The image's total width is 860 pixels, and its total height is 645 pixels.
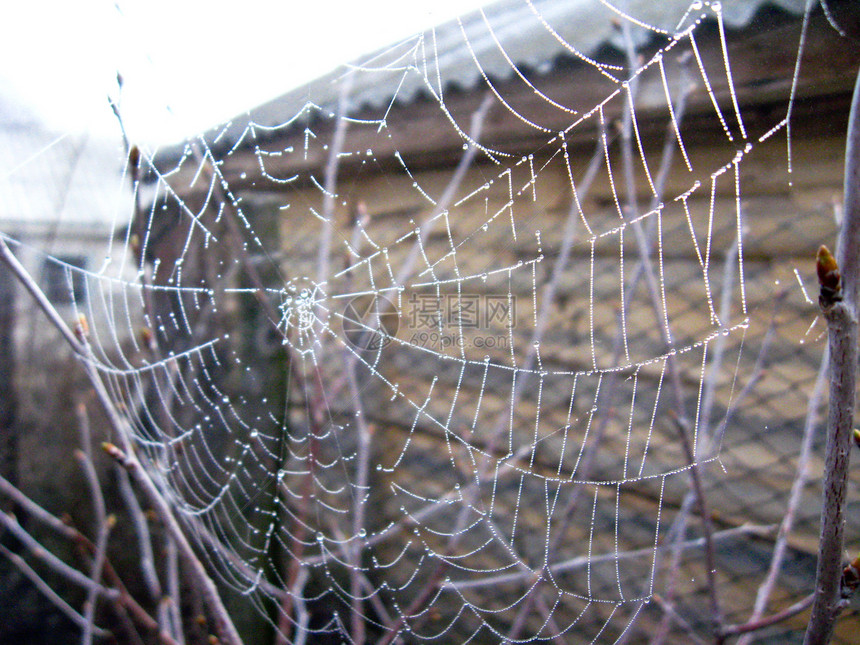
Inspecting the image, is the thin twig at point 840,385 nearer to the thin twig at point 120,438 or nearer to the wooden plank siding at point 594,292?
the wooden plank siding at point 594,292

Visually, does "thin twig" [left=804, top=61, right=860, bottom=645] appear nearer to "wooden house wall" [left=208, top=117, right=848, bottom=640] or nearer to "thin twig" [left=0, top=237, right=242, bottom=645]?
"wooden house wall" [left=208, top=117, right=848, bottom=640]

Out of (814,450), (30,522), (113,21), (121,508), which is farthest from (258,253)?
(814,450)

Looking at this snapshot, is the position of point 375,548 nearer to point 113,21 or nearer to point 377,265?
point 377,265
